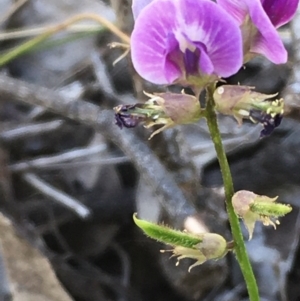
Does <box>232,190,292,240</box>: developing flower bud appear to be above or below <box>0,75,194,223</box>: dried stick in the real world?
above

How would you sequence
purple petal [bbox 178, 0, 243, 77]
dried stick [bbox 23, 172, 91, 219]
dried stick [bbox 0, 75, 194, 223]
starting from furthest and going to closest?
dried stick [bbox 23, 172, 91, 219]
dried stick [bbox 0, 75, 194, 223]
purple petal [bbox 178, 0, 243, 77]

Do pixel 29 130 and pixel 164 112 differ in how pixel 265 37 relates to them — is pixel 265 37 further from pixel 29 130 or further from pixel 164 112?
pixel 29 130

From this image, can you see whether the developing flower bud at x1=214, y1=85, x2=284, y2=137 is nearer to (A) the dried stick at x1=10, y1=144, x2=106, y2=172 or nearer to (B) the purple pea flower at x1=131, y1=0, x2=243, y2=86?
(B) the purple pea flower at x1=131, y1=0, x2=243, y2=86

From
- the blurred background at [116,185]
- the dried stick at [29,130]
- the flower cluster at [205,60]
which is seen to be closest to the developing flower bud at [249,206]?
the flower cluster at [205,60]

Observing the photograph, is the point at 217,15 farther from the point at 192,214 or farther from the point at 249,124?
the point at 249,124

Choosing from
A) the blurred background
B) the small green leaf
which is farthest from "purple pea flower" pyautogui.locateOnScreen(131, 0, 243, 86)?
the blurred background

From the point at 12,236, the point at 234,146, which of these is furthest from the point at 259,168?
the point at 12,236

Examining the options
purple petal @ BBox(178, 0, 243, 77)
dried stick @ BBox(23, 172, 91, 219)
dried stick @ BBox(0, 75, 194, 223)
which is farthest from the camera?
dried stick @ BBox(23, 172, 91, 219)

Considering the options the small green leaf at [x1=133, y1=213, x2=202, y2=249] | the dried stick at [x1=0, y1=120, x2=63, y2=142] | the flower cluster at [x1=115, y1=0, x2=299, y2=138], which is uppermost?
the flower cluster at [x1=115, y1=0, x2=299, y2=138]
